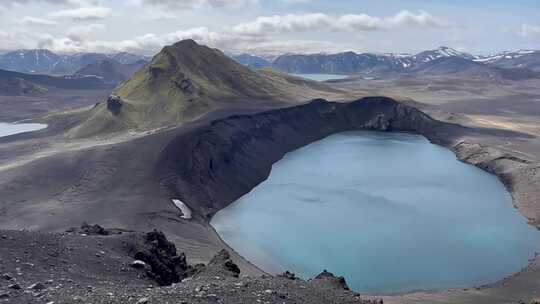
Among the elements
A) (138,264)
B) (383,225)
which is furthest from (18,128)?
(138,264)

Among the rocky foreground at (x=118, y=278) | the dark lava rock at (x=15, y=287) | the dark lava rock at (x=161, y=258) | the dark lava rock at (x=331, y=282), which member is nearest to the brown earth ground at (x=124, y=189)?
the dark lava rock at (x=161, y=258)

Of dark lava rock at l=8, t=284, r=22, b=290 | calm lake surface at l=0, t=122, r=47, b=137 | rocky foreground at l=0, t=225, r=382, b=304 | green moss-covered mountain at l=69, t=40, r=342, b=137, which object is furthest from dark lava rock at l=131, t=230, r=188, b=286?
calm lake surface at l=0, t=122, r=47, b=137

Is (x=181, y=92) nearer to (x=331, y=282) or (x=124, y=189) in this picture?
(x=124, y=189)

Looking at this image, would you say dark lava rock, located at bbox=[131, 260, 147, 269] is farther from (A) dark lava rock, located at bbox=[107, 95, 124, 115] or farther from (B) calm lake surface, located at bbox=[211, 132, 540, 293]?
(A) dark lava rock, located at bbox=[107, 95, 124, 115]

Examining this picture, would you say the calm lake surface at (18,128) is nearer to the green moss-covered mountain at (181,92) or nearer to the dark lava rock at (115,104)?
the green moss-covered mountain at (181,92)

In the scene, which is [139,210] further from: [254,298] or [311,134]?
[311,134]

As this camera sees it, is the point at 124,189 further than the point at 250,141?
No
